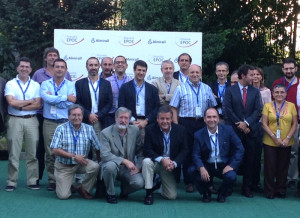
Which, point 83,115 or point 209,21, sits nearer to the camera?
point 83,115

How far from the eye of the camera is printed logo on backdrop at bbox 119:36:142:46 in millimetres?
9781

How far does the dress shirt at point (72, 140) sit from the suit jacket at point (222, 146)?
1296 millimetres

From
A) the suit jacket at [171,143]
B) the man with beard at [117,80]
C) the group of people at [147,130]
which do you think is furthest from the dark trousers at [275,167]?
the man with beard at [117,80]

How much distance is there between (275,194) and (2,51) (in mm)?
5366

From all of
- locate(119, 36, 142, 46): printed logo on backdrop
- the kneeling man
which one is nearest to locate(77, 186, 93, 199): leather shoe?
the kneeling man

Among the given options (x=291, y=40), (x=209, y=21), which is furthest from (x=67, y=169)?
(x=291, y=40)

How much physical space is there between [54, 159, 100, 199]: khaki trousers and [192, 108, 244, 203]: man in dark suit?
51.6 inches

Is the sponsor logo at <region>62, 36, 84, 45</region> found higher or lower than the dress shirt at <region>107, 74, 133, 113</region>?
higher

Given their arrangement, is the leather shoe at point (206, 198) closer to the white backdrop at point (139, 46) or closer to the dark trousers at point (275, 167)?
the dark trousers at point (275, 167)

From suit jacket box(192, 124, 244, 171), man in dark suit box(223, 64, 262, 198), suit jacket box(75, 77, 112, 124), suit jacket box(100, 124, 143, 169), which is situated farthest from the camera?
suit jacket box(75, 77, 112, 124)

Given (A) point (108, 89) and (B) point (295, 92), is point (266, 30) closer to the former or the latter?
(B) point (295, 92)

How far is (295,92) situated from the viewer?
8.02 meters

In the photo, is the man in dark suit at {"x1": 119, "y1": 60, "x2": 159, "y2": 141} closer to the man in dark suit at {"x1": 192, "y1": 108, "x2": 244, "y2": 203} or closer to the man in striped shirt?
the man in striped shirt

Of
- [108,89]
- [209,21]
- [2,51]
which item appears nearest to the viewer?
[108,89]
